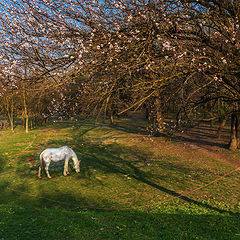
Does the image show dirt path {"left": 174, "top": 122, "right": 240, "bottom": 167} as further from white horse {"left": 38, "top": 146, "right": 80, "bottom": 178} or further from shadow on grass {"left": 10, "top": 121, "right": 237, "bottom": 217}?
white horse {"left": 38, "top": 146, "right": 80, "bottom": 178}

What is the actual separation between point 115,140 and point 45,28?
1689 cm

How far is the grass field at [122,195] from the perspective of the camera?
21.7 ft

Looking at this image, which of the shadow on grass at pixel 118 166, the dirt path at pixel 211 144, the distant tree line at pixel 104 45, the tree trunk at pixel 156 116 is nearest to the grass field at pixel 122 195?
the shadow on grass at pixel 118 166

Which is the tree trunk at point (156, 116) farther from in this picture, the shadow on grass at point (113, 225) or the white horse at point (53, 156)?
the shadow on grass at point (113, 225)

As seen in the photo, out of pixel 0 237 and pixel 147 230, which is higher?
pixel 0 237

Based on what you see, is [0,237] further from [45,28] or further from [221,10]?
[221,10]

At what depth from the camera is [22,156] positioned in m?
A: 17.6

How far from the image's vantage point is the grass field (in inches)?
261

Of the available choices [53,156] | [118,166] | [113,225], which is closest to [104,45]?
[113,225]

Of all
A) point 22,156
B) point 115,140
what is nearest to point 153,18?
point 22,156

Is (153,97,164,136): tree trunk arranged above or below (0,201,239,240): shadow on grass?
above

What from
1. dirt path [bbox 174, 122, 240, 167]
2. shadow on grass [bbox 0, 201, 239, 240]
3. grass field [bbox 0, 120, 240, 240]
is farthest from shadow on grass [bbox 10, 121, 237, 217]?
dirt path [bbox 174, 122, 240, 167]

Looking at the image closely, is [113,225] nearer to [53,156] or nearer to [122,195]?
[122,195]

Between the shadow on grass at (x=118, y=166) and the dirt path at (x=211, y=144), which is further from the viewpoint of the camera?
the dirt path at (x=211, y=144)
